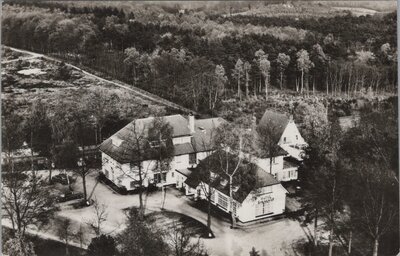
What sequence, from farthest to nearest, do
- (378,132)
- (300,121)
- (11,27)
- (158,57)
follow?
(300,121)
(158,57)
(378,132)
(11,27)

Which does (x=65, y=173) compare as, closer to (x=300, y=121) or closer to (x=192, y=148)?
(x=192, y=148)

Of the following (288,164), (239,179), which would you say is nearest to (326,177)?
(239,179)

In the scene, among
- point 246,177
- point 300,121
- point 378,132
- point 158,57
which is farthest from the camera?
point 300,121

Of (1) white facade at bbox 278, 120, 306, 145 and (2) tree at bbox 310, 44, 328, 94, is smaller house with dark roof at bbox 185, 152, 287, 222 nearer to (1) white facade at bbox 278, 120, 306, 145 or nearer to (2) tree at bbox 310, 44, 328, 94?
(1) white facade at bbox 278, 120, 306, 145

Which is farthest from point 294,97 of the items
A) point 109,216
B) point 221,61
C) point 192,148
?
point 109,216

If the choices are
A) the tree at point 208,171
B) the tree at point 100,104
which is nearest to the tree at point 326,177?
the tree at point 208,171

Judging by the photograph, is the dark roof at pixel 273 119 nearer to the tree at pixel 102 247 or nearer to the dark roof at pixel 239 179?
the dark roof at pixel 239 179
